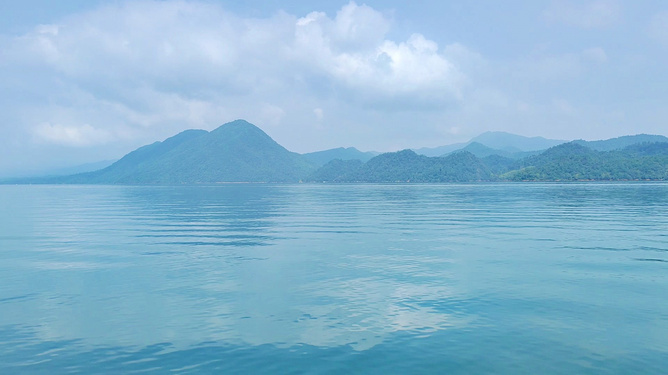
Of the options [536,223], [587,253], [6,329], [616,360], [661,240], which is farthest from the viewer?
[536,223]

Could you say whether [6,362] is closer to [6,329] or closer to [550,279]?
[6,329]

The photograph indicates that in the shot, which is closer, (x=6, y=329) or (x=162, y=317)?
(x=6, y=329)

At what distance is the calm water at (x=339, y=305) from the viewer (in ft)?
54.5

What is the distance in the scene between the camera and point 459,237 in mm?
46656

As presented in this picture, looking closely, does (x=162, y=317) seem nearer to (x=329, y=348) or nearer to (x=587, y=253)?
(x=329, y=348)

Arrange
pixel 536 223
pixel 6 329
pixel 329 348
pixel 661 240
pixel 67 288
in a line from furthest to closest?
pixel 536 223, pixel 661 240, pixel 67 288, pixel 6 329, pixel 329 348

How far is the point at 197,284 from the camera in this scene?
27469 millimetres

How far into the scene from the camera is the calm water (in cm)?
1662

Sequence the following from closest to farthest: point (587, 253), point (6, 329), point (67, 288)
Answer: point (6, 329) → point (67, 288) → point (587, 253)

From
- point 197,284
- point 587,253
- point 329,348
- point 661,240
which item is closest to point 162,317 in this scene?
point 197,284

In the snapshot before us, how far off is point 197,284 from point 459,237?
28121 millimetres

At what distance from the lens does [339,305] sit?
22984 mm

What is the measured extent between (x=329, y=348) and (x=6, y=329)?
13867 mm

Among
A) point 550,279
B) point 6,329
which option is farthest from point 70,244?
point 550,279
